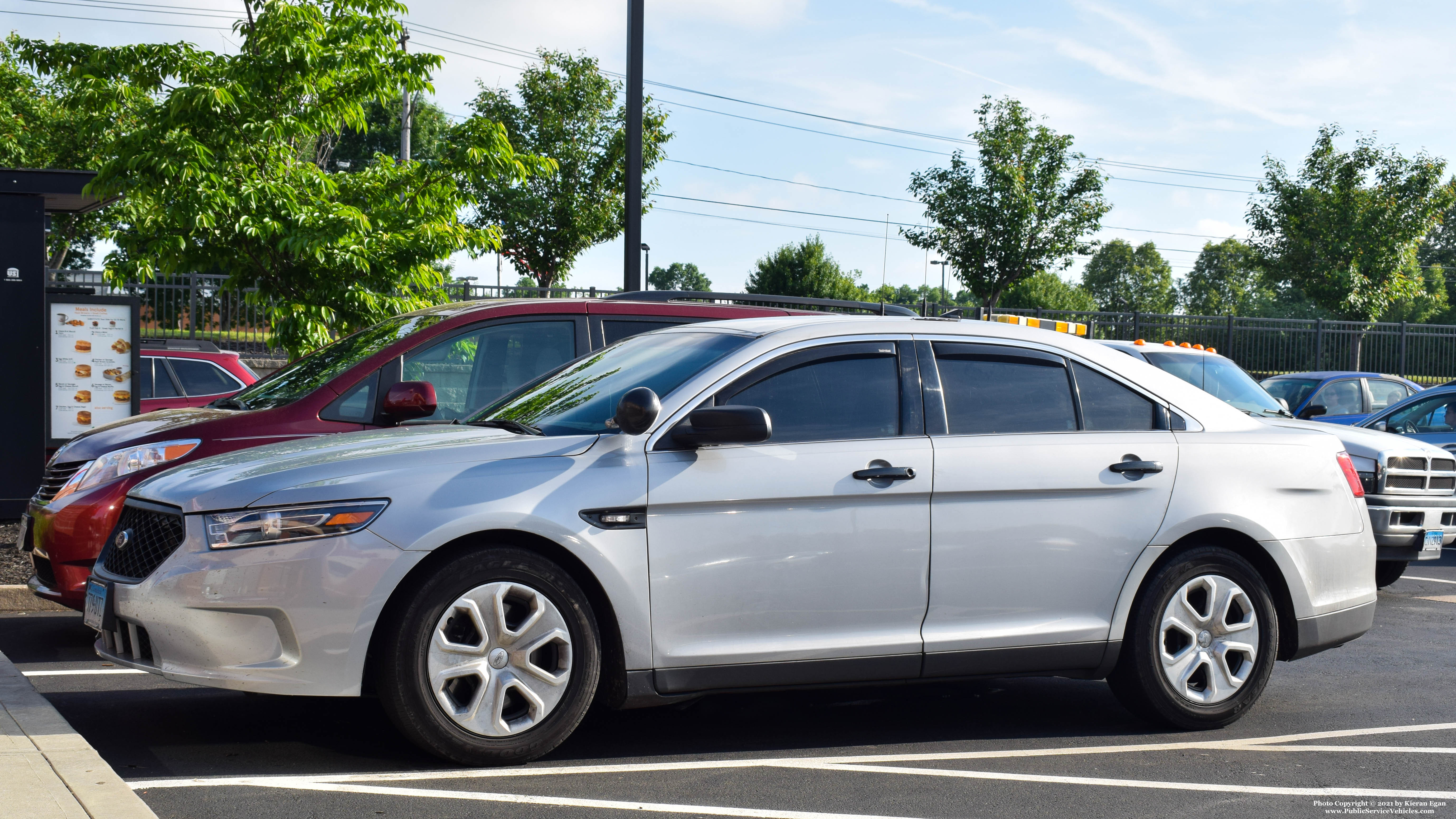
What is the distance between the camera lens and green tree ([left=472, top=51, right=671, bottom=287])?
26.7 metres

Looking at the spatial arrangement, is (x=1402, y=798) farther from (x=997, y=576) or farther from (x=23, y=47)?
(x=23, y=47)

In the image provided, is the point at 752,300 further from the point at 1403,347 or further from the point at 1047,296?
the point at 1047,296

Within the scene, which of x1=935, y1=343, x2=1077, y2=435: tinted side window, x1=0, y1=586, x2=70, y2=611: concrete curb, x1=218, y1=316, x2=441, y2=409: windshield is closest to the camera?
x1=935, y1=343, x2=1077, y2=435: tinted side window

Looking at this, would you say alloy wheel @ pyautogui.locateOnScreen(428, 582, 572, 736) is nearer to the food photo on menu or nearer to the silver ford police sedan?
the silver ford police sedan

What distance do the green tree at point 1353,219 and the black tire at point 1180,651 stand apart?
1043 inches

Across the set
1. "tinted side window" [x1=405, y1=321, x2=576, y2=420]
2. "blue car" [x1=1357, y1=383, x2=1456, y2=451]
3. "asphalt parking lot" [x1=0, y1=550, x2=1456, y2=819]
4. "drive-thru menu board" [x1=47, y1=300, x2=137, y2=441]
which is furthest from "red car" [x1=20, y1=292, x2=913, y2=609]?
"blue car" [x1=1357, y1=383, x2=1456, y2=451]

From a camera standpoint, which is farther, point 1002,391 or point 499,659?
point 1002,391

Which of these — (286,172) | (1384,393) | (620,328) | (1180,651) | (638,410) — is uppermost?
(286,172)

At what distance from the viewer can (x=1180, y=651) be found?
5.38 meters

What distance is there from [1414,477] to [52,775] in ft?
30.3

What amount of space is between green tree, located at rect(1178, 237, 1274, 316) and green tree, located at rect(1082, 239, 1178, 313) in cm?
165

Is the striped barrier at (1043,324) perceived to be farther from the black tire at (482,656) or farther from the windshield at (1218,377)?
the windshield at (1218,377)

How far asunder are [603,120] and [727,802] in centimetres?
2418

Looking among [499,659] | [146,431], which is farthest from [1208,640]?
[146,431]
